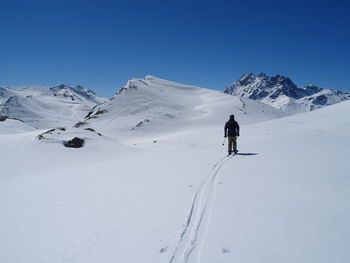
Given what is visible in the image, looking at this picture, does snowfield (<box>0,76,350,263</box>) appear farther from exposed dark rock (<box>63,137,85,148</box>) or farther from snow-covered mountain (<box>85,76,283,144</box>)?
snow-covered mountain (<box>85,76,283,144</box>)

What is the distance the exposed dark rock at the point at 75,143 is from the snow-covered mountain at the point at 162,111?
3802 centimetres

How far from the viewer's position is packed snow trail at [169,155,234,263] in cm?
504

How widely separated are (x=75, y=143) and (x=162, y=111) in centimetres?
5599

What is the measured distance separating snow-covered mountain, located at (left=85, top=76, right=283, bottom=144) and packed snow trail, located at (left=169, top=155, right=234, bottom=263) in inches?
2082

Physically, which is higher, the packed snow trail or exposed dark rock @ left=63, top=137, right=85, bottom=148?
exposed dark rock @ left=63, top=137, right=85, bottom=148

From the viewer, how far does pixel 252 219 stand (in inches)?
249

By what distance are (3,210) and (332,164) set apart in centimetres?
1341

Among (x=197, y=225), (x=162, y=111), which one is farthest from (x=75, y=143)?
(x=162, y=111)

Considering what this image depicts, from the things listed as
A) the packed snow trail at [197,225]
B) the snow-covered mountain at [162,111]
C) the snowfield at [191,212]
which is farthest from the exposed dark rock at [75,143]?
the snow-covered mountain at [162,111]

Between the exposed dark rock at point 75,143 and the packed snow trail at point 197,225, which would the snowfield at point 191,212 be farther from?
the exposed dark rock at point 75,143

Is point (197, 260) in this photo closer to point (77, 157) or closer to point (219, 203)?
point (219, 203)

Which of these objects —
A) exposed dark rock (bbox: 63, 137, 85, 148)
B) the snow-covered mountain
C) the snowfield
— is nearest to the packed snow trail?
the snowfield

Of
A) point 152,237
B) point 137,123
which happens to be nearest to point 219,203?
point 152,237

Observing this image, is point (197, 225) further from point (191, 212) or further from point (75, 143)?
point (75, 143)
